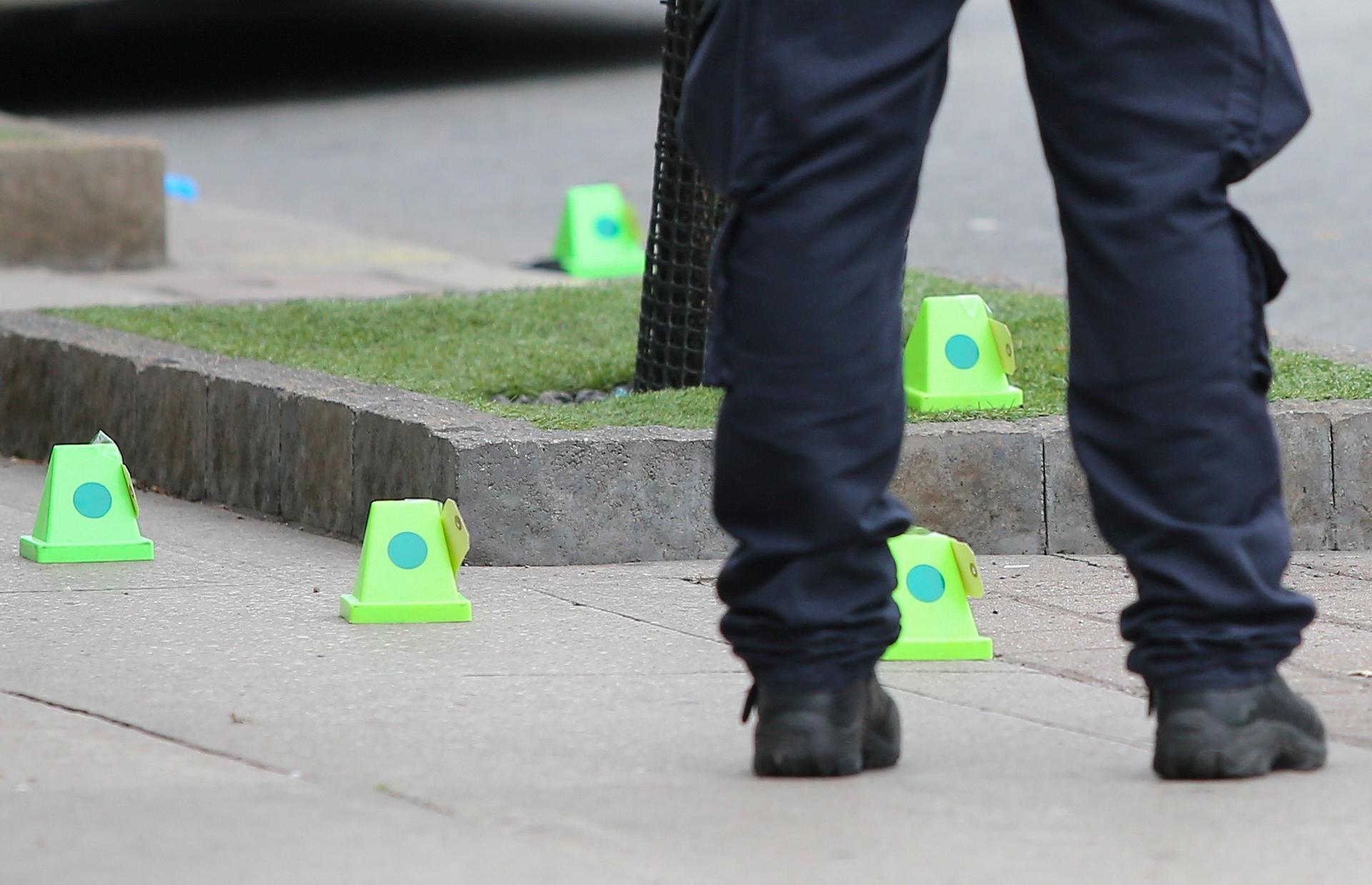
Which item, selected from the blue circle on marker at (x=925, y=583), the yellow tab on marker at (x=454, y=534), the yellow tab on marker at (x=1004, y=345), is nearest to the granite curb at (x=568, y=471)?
the yellow tab on marker at (x=1004, y=345)

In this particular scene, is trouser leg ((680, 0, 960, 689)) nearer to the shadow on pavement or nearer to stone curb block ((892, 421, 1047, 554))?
stone curb block ((892, 421, 1047, 554))

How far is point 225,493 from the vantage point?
4906mm

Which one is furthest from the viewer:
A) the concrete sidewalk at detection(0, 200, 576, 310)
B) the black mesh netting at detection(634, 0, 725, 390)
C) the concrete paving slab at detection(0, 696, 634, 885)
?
the concrete sidewalk at detection(0, 200, 576, 310)

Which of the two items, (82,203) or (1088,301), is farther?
(82,203)

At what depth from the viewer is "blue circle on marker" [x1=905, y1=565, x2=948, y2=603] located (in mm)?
3527

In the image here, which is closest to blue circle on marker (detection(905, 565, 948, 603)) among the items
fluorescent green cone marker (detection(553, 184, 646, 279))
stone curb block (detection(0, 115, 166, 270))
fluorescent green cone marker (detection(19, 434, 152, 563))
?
fluorescent green cone marker (detection(19, 434, 152, 563))

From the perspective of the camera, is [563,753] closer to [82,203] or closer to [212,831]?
[212,831]

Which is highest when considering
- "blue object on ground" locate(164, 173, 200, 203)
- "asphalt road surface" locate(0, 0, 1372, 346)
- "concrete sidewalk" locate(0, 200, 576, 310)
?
"asphalt road surface" locate(0, 0, 1372, 346)

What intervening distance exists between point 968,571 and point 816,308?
92cm

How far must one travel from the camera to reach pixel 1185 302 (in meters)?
2.67

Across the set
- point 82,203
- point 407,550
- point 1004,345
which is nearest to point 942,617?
point 407,550

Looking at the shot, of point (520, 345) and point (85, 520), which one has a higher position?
point (520, 345)

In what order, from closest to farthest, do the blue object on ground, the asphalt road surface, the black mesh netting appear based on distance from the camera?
the black mesh netting
the asphalt road surface
the blue object on ground

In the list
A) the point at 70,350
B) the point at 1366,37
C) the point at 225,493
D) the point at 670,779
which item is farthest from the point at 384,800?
the point at 1366,37
